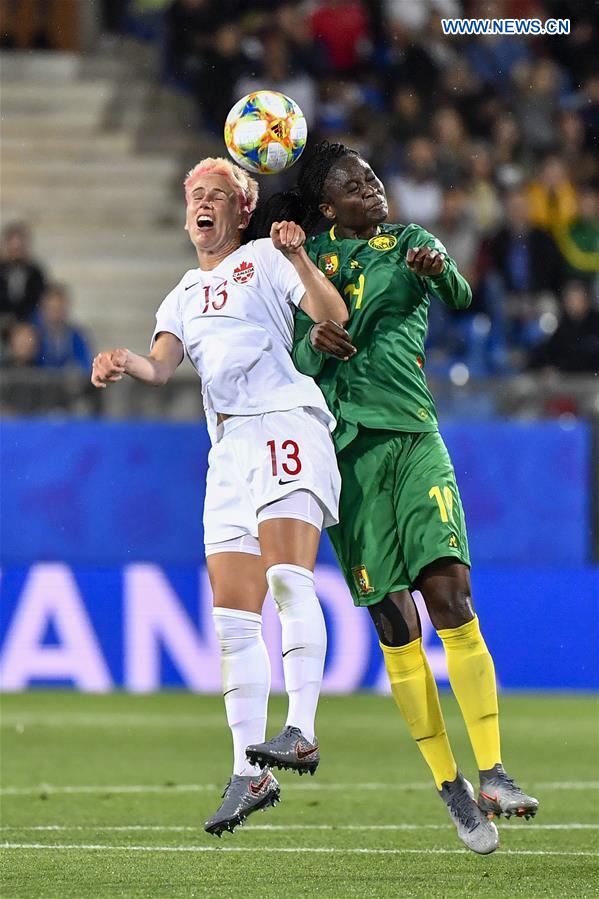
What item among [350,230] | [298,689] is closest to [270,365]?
[350,230]

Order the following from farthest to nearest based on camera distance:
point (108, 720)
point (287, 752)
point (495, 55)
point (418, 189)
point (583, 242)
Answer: point (495, 55) < point (418, 189) < point (583, 242) < point (108, 720) < point (287, 752)

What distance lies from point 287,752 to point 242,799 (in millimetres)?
361

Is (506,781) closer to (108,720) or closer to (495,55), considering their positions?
(108,720)

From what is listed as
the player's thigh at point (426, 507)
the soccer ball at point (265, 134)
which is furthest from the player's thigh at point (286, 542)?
the soccer ball at point (265, 134)

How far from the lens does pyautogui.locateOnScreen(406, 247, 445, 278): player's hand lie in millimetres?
6070

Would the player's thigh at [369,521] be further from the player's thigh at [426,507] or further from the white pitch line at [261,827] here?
the white pitch line at [261,827]

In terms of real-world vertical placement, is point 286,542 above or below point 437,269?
below

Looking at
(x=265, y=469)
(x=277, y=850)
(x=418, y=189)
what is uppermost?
(x=418, y=189)

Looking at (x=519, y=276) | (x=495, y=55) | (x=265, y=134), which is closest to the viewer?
(x=265, y=134)

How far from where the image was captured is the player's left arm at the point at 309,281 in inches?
241

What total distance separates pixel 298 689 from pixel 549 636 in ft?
22.8

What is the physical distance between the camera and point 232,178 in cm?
643

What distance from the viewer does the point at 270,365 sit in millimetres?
6305

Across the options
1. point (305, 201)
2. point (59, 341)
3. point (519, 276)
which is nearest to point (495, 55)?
point (519, 276)
